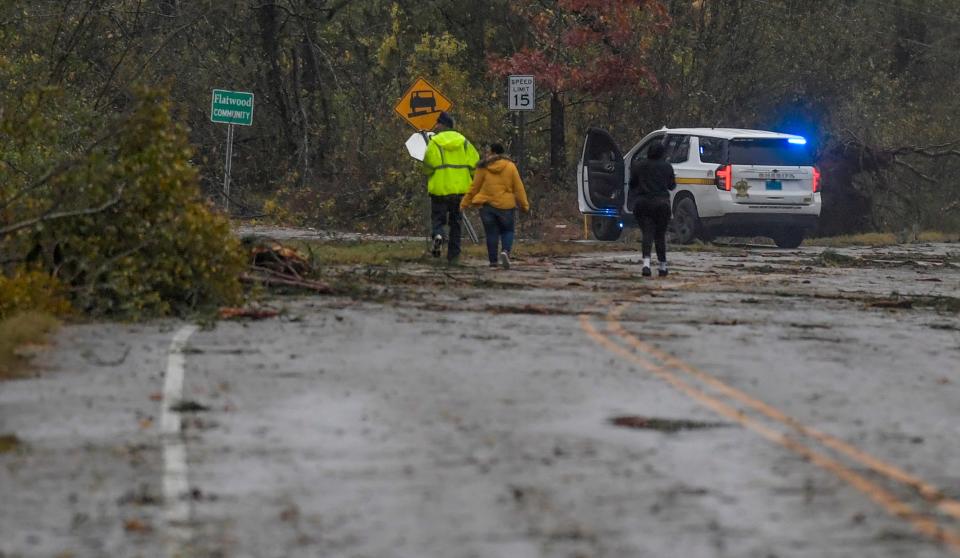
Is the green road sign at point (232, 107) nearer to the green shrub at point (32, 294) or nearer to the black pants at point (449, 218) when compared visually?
the black pants at point (449, 218)

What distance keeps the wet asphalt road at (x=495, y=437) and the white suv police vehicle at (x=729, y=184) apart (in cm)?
1222

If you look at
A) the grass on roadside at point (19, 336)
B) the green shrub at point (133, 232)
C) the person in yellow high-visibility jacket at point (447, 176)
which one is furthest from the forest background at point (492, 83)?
the grass on roadside at point (19, 336)

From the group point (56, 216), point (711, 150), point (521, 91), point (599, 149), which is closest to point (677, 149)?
point (711, 150)

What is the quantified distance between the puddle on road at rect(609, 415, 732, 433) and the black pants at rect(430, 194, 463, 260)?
13.9 meters

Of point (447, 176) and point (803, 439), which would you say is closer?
point (803, 439)

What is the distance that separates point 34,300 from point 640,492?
8322 millimetres

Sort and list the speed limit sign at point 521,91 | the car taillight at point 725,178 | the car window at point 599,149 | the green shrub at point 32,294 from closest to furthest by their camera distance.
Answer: the green shrub at point 32,294, the car taillight at point 725,178, the car window at point 599,149, the speed limit sign at point 521,91

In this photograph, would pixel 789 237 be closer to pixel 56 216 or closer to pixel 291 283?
pixel 291 283

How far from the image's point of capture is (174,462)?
882 cm

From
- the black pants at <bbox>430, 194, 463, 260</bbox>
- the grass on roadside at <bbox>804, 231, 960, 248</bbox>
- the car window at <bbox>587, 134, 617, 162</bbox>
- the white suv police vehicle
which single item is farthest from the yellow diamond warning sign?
the grass on roadside at <bbox>804, 231, 960, 248</bbox>

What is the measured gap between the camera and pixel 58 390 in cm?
1118

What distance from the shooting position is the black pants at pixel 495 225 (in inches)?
941

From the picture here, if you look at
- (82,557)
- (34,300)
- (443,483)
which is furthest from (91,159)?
(82,557)

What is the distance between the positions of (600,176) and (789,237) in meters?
3.30
